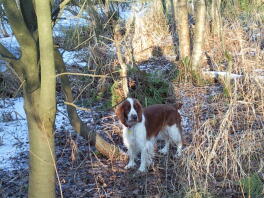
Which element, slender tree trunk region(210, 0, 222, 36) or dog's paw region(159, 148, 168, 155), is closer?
dog's paw region(159, 148, 168, 155)

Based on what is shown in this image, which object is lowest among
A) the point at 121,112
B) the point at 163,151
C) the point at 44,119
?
the point at 163,151

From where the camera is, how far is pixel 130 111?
5.87 meters

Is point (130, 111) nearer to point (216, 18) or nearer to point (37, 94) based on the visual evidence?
point (37, 94)

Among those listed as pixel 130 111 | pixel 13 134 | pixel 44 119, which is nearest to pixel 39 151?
pixel 44 119

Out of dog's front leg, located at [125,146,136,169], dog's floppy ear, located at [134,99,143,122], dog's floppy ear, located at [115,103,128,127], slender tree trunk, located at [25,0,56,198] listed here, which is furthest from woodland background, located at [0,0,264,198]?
dog's floppy ear, located at [134,99,143,122]

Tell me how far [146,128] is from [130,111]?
0.43m

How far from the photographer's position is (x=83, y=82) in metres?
9.45

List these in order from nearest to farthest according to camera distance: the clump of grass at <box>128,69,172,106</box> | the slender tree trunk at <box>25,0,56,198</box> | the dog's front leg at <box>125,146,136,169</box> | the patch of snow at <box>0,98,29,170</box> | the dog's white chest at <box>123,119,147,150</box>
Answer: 1. the slender tree trunk at <box>25,0,56,198</box>
2. the dog's white chest at <box>123,119,147,150</box>
3. the dog's front leg at <box>125,146,136,169</box>
4. the patch of snow at <box>0,98,29,170</box>
5. the clump of grass at <box>128,69,172,106</box>

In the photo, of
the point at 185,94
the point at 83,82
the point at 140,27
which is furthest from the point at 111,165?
the point at 140,27

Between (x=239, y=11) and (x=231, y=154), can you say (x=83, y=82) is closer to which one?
(x=231, y=154)

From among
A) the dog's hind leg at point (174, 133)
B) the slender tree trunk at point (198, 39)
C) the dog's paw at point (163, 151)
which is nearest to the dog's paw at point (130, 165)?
the dog's paw at point (163, 151)

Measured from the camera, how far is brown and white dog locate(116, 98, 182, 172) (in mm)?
5910

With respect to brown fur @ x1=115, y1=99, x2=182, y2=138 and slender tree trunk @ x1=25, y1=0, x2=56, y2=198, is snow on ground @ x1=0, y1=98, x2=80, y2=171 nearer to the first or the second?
brown fur @ x1=115, y1=99, x2=182, y2=138

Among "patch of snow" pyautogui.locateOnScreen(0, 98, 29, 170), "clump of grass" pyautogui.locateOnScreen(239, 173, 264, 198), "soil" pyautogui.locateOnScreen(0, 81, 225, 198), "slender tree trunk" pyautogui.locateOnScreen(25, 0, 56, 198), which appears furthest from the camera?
"patch of snow" pyautogui.locateOnScreen(0, 98, 29, 170)
